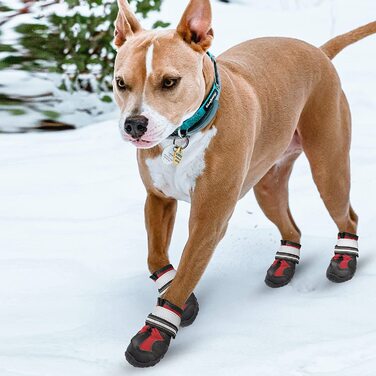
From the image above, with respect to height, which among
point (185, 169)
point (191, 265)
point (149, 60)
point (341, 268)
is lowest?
point (341, 268)

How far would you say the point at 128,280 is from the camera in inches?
130

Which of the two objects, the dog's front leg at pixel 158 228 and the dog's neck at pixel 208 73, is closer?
the dog's neck at pixel 208 73

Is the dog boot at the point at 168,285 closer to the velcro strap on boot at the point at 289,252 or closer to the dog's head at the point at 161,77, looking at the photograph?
the velcro strap on boot at the point at 289,252

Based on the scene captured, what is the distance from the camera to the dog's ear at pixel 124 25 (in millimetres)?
2533

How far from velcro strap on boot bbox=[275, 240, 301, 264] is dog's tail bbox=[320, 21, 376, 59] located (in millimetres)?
852

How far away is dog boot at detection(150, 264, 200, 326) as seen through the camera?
2.85m

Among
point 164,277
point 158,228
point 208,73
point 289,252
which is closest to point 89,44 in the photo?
point 289,252

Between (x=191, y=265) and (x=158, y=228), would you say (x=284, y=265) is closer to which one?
(x=158, y=228)

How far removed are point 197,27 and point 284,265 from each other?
130 centimetres

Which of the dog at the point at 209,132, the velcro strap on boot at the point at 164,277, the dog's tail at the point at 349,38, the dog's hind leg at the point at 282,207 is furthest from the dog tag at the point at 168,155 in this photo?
the dog's tail at the point at 349,38

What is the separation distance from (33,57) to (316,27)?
5555 millimetres

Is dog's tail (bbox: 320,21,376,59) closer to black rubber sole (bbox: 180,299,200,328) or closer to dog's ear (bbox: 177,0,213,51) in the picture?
dog's ear (bbox: 177,0,213,51)

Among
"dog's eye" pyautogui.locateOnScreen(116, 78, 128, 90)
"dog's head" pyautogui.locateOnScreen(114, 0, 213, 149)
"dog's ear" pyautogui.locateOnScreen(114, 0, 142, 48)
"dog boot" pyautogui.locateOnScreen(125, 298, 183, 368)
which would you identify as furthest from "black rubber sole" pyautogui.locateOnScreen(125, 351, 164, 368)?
"dog's ear" pyautogui.locateOnScreen(114, 0, 142, 48)

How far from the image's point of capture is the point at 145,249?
3584mm
